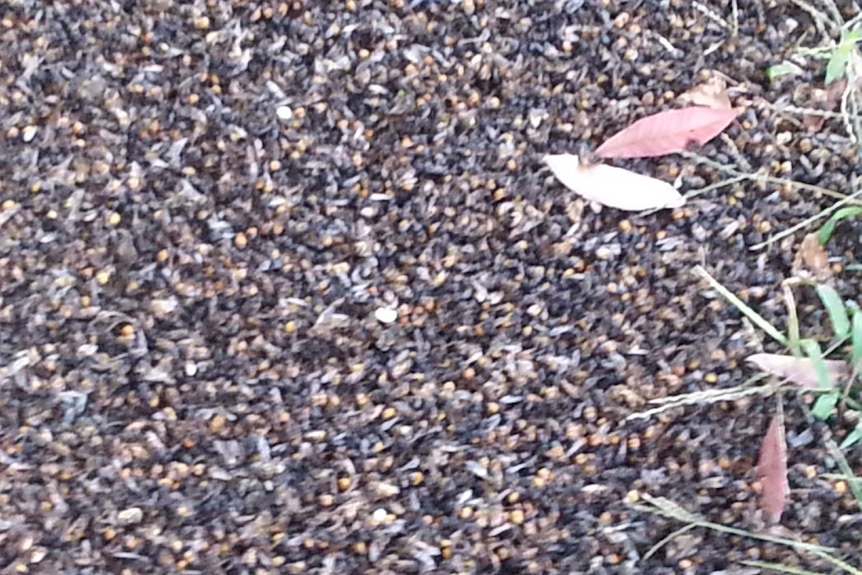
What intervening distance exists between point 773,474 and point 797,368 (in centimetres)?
12

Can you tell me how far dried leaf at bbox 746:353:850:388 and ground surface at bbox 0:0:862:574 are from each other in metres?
0.03

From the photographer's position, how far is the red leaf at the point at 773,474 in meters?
1.06

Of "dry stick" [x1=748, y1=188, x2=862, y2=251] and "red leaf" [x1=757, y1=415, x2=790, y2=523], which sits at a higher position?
"dry stick" [x1=748, y1=188, x2=862, y2=251]

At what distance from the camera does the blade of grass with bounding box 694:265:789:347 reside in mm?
1111

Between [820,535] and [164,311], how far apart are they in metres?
0.76

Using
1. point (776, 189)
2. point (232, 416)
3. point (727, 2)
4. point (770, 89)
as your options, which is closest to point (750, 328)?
point (776, 189)

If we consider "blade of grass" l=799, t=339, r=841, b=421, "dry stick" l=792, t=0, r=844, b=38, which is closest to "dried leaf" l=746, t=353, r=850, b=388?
"blade of grass" l=799, t=339, r=841, b=421

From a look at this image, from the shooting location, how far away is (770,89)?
120cm

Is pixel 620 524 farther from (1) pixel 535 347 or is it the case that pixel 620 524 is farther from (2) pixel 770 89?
(2) pixel 770 89

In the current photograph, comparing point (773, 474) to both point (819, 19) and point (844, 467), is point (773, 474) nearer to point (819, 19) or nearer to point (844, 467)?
point (844, 467)

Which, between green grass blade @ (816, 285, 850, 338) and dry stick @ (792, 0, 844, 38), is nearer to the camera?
green grass blade @ (816, 285, 850, 338)

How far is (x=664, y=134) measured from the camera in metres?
1.17

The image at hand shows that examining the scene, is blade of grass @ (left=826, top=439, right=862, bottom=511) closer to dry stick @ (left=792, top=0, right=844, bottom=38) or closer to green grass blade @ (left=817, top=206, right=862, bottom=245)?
green grass blade @ (left=817, top=206, right=862, bottom=245)

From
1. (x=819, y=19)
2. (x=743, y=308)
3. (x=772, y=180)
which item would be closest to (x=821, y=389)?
(x=743, y=308)
